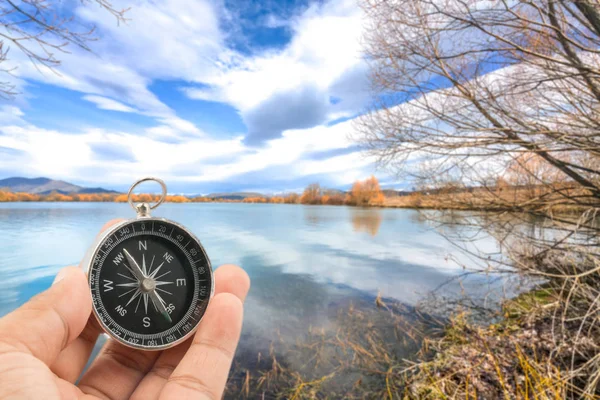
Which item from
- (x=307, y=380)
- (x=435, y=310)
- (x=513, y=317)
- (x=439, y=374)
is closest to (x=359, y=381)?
(x=307, y=380)

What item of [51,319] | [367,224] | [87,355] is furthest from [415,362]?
[367,224]

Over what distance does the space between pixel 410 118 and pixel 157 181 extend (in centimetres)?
458

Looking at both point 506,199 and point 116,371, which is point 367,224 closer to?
point 506,199

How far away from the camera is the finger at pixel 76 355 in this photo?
1559mm

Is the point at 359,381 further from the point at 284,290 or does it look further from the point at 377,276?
the point at 377,276

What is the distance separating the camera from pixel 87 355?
174 cm

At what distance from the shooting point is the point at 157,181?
196 centimetres

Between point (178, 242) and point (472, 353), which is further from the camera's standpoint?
point (472, 353)

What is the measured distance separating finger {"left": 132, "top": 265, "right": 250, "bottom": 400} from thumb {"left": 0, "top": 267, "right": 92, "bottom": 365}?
19.5 inches

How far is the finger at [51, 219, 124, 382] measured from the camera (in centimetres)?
156

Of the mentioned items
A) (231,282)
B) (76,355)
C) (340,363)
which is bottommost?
(340,363)

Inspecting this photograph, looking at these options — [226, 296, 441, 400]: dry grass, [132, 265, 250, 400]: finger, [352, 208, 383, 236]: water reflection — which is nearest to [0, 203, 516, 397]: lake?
[226, 296, 441, 400]: dry grass

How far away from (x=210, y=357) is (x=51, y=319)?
0.74 metres

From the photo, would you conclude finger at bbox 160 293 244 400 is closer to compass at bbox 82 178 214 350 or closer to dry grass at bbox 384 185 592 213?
compass at bbox 82 178 214 350
